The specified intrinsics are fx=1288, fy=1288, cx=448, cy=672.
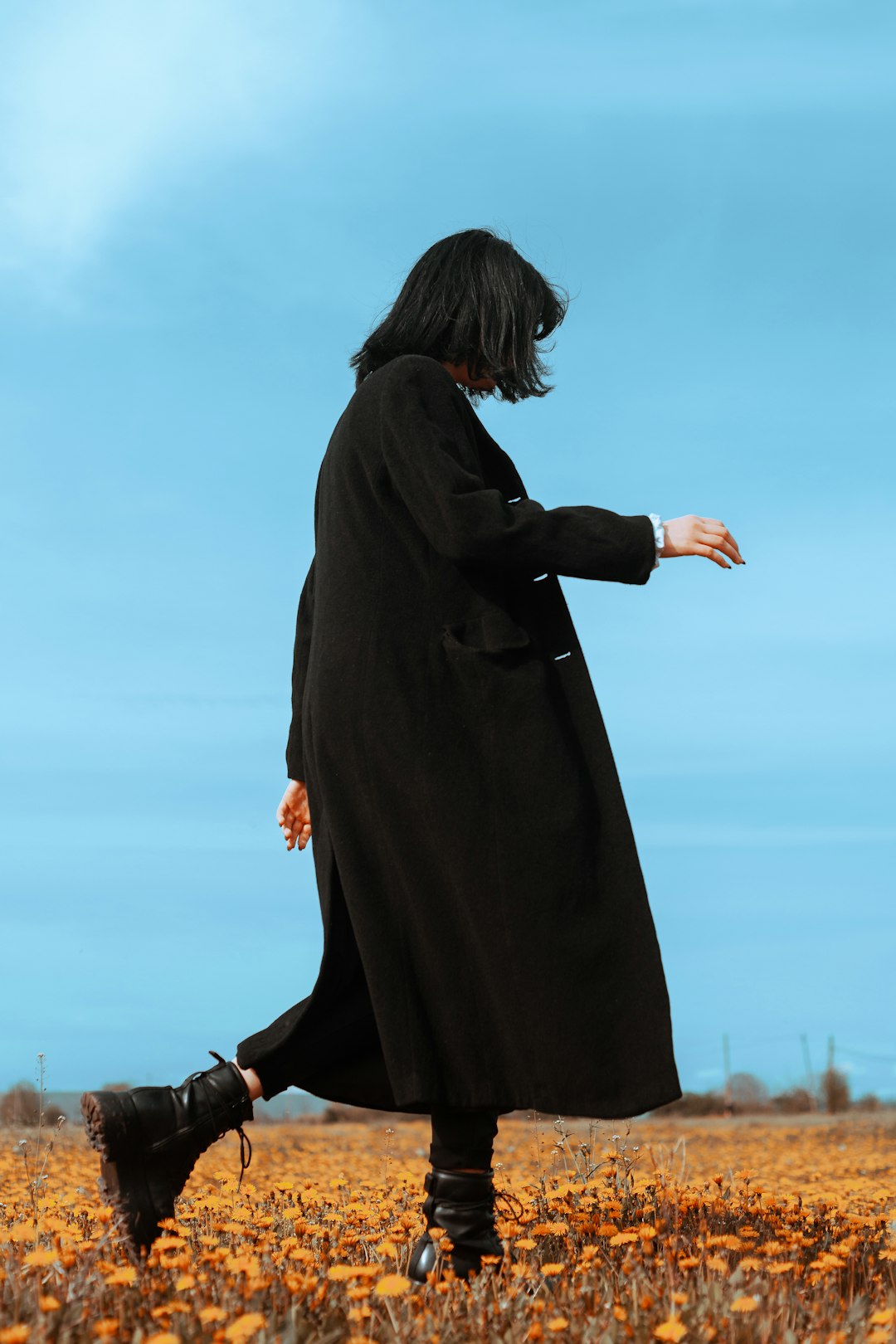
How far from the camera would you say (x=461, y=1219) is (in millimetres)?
3045

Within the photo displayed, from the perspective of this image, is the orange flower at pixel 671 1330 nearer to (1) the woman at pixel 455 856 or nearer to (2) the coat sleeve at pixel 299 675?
(1) the woman at pixel 455 856

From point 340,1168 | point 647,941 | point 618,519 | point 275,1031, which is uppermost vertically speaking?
point 618,519

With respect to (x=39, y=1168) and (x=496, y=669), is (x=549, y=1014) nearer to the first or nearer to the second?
(x=496, y=669)

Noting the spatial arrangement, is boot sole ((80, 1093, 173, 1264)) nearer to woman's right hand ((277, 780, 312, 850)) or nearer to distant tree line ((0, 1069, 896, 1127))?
woman's right hand ((277, 780, 312, 850))

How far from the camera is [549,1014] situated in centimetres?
292

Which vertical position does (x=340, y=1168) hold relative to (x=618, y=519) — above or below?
below

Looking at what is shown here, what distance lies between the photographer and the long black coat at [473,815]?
2.94m

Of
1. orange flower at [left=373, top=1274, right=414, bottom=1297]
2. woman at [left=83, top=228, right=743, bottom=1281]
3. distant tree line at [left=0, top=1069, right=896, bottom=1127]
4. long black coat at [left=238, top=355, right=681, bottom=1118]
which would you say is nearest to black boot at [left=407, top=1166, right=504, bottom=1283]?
woman at [left=83, top=228, right=743, bottom=1281]

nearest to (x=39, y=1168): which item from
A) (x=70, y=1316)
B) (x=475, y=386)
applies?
(x=70, y=1316)

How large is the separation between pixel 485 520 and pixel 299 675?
2.88 ft

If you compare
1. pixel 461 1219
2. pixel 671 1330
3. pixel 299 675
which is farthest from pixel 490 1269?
pixel 299 675

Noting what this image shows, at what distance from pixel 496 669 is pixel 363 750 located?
0.37 meters

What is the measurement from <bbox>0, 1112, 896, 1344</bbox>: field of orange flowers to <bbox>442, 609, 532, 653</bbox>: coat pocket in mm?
1336

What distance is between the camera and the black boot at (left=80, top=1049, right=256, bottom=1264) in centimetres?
298
